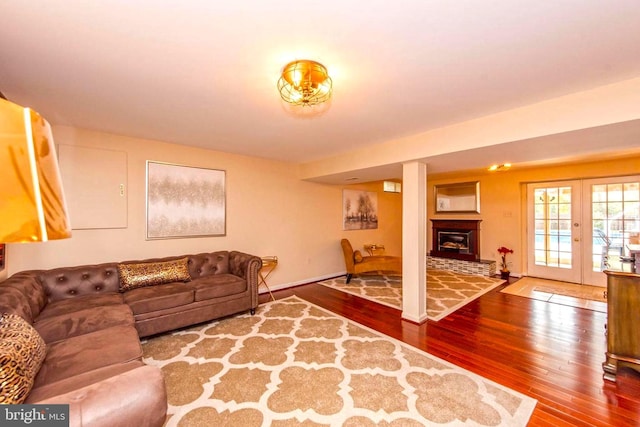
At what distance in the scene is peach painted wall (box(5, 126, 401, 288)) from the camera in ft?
10.4

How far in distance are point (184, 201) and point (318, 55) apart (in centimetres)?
307

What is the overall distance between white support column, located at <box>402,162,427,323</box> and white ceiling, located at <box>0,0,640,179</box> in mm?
794

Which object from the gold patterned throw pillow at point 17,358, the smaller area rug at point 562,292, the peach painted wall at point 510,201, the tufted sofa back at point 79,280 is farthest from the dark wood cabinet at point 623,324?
the tufted sofa back at point 79,280

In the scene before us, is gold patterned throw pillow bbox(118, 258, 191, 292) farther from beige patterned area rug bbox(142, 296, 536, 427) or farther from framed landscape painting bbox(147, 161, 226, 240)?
beige patterned area rug bbox(142, 296, 536, 427)

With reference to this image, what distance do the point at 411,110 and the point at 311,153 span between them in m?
2.01

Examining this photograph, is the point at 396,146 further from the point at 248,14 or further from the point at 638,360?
the point at 638,360

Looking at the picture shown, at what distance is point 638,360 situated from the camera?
2.18 m

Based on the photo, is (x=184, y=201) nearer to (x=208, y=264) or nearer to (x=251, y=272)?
(x=208, y=264)

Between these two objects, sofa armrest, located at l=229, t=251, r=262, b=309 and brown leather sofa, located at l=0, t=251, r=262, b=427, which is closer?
brown leather sofa, located at l=0, t=251, r=262, b=427

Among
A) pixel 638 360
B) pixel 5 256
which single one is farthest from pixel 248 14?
pixel 638 360

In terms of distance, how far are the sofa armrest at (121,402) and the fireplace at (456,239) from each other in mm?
6374

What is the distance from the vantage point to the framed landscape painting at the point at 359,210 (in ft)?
19.8

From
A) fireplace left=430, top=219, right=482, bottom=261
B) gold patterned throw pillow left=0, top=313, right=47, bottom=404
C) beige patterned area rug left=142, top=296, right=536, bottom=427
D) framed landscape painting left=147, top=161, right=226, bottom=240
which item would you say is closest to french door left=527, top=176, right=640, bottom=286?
fireplace left=430, top=219, right=482, bottom=261

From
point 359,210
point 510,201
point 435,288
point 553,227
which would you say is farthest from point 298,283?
point 553,227
